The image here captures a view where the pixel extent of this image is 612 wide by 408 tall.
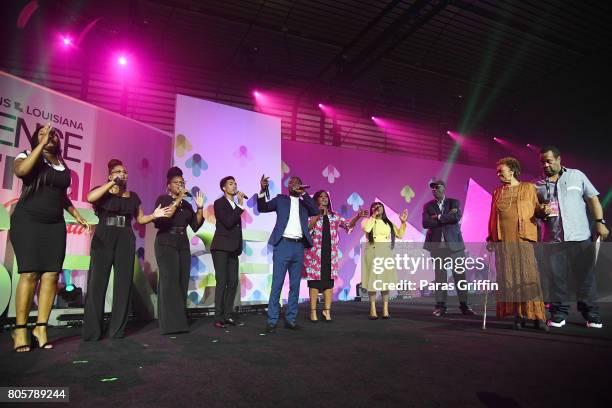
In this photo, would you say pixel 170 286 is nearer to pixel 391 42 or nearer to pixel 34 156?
pixel 34 156

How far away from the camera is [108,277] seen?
353 centimetres

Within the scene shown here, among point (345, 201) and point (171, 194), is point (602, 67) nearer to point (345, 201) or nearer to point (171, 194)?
point (345, 201)

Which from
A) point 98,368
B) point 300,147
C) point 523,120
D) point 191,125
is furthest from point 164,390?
point 523,120

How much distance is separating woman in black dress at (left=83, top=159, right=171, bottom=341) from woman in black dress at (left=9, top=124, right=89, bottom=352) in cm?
37

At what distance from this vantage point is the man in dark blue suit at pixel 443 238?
525cm

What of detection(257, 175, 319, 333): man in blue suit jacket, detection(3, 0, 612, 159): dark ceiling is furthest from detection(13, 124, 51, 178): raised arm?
detection(3, 0, 612, 159): dark ceiling

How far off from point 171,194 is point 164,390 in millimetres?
2378

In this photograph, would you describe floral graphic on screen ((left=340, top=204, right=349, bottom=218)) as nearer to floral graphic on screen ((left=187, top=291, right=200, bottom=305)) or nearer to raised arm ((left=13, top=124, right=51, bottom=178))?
floral graphic on screen ((left=187, top=291, right=200, bottom=305))

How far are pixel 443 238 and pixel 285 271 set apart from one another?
252 cm

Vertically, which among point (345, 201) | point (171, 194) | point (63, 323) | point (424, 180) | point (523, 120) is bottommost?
point (63, 323)

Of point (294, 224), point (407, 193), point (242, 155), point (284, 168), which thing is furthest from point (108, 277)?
point (407, 193)

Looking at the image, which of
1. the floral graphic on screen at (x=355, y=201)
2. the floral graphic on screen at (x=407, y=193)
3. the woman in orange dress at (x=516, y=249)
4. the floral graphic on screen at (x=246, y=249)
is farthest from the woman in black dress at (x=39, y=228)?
the floral graphic on screen at (x=407, y=193)

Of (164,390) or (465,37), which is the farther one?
(465,37)

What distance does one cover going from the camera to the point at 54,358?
Result: 2.67 metres
